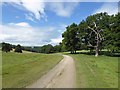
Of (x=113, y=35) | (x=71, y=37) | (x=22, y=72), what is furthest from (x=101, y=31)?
(x=22, y=72)

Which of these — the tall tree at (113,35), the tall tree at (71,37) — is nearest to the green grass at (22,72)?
the tall tree at (113,35)

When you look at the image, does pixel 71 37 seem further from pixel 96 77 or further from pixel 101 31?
pixel 96 77

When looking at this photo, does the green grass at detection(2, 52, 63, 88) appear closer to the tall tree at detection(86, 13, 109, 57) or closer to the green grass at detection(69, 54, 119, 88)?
the green grass at detection(69, 54, 119, 88)

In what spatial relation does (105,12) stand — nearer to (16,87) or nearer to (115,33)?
(115,33)

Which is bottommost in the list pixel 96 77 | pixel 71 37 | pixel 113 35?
pixel 96 77

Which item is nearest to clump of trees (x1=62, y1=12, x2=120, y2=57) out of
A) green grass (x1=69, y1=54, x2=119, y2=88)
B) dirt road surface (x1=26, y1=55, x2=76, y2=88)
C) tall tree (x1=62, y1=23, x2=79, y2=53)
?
tall tree (x1=62, y1=23, x2=79, y2=53)

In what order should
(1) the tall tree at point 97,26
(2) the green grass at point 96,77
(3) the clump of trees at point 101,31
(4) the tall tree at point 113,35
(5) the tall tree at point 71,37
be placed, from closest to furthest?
(2) the green grass at point 96,77
(4) the tall tree at point 113,35
(3) the clump of trees at point 101,31
(1) the tall tree at point 97,26
(5) the tall tree at point 71,37

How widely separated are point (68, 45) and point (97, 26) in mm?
27447

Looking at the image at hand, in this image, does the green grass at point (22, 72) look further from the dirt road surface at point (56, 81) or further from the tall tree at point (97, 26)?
the tall tree at point (97, 26)

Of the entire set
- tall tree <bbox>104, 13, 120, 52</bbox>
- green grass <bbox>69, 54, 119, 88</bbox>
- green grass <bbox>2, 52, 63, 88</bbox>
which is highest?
tall tree <bbox>104, 13, 120, 52</bbox>

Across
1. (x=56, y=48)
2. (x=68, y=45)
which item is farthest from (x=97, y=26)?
(x=56, y=48)

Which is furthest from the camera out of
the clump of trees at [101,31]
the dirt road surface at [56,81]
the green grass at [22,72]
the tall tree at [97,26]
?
the tall tree at [97,26]

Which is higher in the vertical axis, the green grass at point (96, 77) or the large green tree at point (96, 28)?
the large green tree at point (96, 28)

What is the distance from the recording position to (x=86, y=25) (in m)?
78.8
